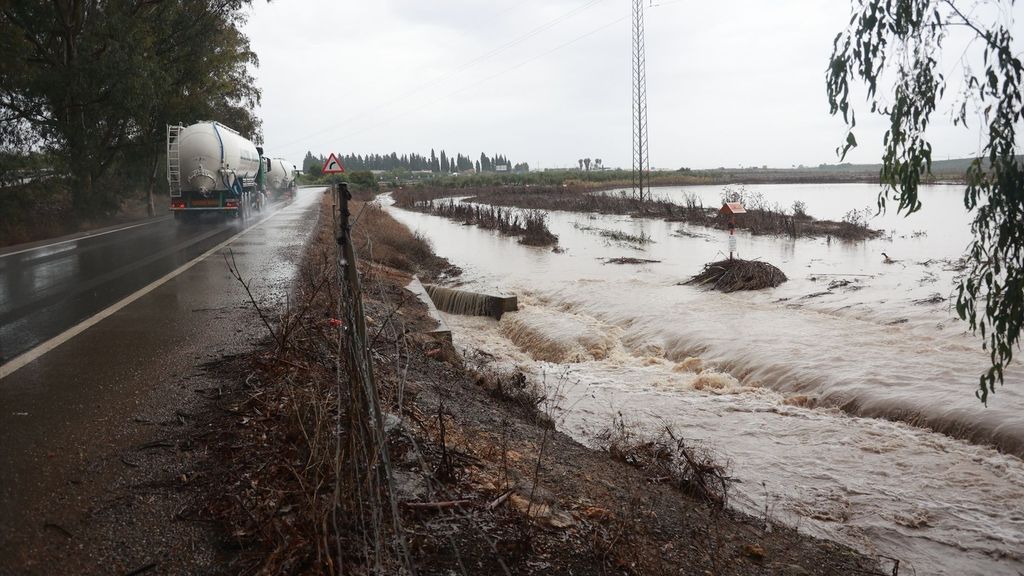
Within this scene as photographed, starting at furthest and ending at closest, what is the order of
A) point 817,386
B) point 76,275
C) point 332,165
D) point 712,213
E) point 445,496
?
point 712,213 < point 332,165 < point 76,275 < point 817,386 < point 445,496

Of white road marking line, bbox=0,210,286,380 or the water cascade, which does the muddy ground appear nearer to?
white road marking line, bbox=0,210,286,380

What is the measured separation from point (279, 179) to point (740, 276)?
130 ft

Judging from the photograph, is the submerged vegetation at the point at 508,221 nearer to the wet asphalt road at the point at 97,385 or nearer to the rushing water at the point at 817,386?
the rushing water at the point at 817,386

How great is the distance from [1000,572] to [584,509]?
338 centimetres

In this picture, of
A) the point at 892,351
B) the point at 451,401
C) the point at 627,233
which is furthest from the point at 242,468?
the point at 627,233

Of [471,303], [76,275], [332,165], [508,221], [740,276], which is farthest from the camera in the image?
[508,221]

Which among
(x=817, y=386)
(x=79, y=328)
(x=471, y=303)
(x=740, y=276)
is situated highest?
(x=79, y=328)

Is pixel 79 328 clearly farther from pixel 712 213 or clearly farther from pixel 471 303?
pixel 712 213

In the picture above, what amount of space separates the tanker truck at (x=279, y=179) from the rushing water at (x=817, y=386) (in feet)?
104

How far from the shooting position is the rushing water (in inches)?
245

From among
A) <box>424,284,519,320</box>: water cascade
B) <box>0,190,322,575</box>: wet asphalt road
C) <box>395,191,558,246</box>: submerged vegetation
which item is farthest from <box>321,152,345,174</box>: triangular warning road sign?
<box>0,190,322,575</box>: wet asphalt road

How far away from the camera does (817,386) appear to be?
31.7 feet

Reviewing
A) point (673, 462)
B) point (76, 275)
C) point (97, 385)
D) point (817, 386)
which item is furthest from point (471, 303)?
point (97, 385)

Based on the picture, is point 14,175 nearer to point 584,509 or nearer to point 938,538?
point 584,509
